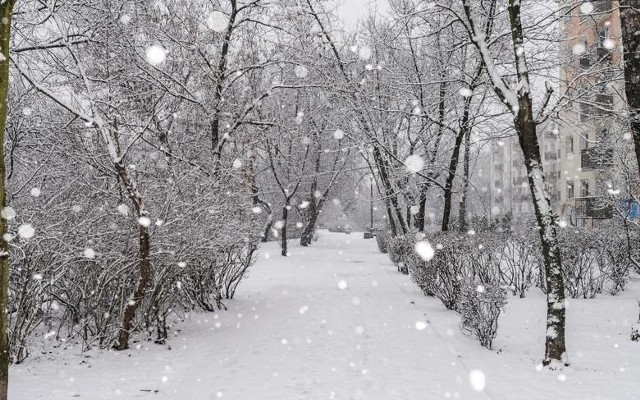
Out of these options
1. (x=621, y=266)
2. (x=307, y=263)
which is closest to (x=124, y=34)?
(x=621, y=266)

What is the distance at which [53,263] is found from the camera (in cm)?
677

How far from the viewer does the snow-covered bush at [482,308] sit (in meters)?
7.47

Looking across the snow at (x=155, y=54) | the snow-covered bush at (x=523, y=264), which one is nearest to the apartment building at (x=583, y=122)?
the snow-covered bush at (x=523, y=264)

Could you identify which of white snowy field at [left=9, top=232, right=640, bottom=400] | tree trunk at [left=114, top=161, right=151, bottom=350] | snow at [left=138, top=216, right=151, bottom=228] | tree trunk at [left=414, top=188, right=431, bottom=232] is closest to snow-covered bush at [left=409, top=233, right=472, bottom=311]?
white snowy field at [left=9, top=232, right=640, bottom=400]

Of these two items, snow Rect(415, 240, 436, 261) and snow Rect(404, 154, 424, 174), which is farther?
snow Rect(404, 154, 424, 174)

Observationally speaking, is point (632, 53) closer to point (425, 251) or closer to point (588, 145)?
point (425, 251)

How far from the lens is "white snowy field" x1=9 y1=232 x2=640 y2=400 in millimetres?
5871

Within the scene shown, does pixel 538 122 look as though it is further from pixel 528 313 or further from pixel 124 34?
pixel 124 34

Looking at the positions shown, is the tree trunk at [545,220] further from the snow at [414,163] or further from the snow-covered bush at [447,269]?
the snow at [414,163]

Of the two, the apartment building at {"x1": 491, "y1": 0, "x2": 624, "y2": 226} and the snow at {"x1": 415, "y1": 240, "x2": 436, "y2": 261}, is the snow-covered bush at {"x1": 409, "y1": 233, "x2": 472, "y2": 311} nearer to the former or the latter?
the snow at {"x1": 415, "y1": 240, "x2": 436, "y2": 261}

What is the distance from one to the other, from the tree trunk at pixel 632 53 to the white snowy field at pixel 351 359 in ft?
9.91

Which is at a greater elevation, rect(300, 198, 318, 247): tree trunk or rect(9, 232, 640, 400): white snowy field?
rect(300, 198, 318, 247): tree trunk

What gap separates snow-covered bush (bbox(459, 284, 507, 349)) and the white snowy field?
0.27 m

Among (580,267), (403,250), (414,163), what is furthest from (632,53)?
(403,250)
